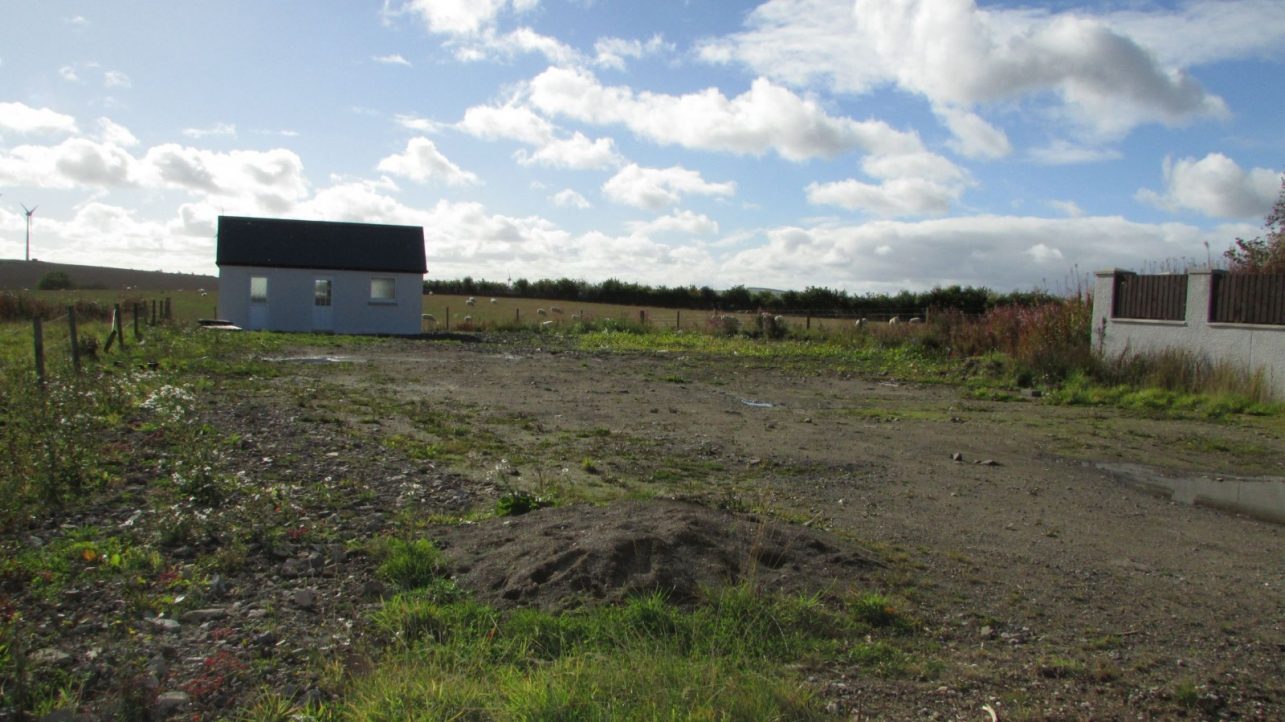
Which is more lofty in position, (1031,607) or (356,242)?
(356,242)

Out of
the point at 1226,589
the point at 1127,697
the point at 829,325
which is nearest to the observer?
the point at 1127,697

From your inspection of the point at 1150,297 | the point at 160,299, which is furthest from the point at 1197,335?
the point at 160,299

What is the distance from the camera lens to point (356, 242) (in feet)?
119

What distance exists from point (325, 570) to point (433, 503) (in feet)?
5.63

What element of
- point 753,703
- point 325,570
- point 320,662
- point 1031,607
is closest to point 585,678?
point 753,703

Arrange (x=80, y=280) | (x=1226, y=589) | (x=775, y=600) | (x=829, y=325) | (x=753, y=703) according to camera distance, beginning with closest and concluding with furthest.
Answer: (x=753, y=703) < (x=775, y=600) < (x=1226, y=589) < (x=829, y=325) < (x=80, y=280)

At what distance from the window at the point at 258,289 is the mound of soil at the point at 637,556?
3155 cm

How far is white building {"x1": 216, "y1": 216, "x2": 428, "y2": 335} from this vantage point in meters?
34.3

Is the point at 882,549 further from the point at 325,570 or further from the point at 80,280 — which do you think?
the point at 80,280

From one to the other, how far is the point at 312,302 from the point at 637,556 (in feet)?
106

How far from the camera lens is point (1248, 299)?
618 inches

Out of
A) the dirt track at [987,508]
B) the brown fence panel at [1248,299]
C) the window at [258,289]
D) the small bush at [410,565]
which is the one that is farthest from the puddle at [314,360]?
the brown fence panel at [1248,299]

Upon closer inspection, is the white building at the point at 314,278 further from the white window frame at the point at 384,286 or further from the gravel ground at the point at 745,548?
the gravel ground at the point at 745,548

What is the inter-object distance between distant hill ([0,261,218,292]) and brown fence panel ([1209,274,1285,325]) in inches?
2935
